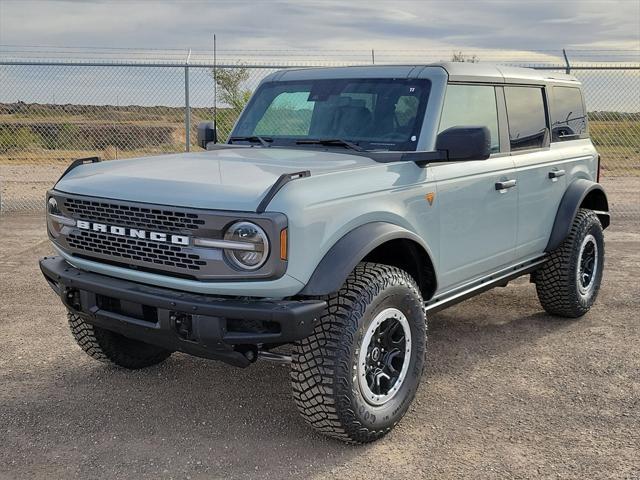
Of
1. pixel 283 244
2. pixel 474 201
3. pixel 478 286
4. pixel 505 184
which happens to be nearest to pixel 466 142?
pixel 474 201

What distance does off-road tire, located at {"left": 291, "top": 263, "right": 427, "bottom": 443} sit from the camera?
3.48 metres

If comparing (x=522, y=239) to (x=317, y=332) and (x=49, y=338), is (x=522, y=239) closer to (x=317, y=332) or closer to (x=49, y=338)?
(x=317, y=332)

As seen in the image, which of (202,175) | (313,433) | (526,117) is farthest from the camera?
(526,117)

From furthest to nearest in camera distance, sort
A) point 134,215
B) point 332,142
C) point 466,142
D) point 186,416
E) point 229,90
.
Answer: point 229,90 → point 332,142 → point 186,416 → point 466,142 → point 134,215

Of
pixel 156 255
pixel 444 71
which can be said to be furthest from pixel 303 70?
pixel 156 255

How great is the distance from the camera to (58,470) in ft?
11.5

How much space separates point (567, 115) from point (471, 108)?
5.20ft

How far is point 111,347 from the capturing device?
4.62 metres

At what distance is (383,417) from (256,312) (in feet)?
3.34

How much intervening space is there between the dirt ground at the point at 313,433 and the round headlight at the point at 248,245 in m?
1.02

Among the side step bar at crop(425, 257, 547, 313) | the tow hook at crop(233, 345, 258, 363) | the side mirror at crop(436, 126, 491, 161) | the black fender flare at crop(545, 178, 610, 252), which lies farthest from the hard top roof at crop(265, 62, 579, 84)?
the tow hook at crop(233, 345, 258, 363)

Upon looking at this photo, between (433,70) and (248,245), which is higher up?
(433,70)

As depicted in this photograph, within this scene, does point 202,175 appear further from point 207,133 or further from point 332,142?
point 207,133

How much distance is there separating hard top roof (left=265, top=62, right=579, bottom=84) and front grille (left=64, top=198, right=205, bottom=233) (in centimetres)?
193
